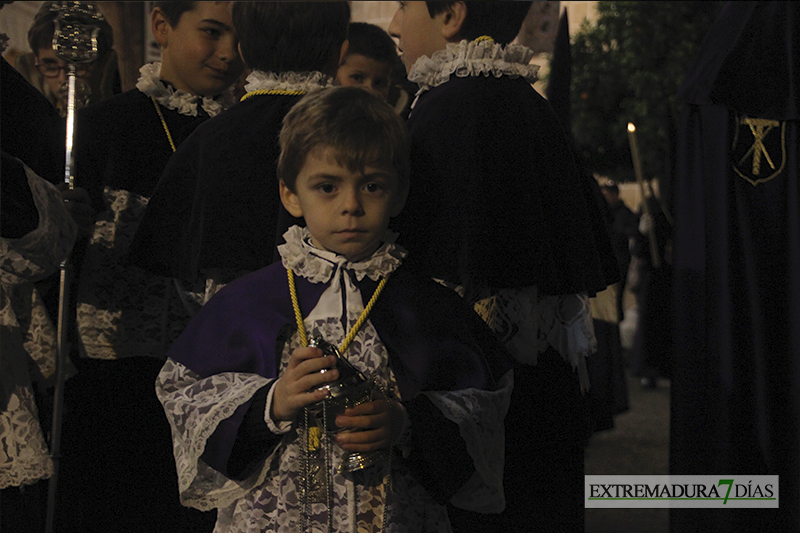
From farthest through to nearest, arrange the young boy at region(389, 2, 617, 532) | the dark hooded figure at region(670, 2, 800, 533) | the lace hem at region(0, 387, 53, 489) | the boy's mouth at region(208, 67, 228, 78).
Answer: the dark hooded figure at region(670, 2, 800, 533)
the boy's mouth at region(208, 67, 228, 78)
the young boy at region(389, 2, 617, 532)
the lace hem at region(0, 387, 53, 489)

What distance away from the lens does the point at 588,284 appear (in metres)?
2.26

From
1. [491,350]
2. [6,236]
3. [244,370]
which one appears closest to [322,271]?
[244,370]

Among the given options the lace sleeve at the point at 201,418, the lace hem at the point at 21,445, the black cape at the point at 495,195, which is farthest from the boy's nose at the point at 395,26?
the lace hem at the point at 21,445

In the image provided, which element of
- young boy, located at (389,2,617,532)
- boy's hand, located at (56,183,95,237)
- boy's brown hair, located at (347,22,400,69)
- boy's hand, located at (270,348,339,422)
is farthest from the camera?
boy's brown hair, located at (347,22,400,69)

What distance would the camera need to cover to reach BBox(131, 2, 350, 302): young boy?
210 centimetres

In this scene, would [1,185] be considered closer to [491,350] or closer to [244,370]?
[244,370]

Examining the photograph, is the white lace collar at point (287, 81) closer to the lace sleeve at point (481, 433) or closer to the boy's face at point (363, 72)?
the boy's face at point (363, 72)

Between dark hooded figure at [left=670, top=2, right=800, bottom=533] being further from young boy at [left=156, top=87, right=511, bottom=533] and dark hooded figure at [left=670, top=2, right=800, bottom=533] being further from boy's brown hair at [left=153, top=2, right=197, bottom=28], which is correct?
boy's brown hair at [left=153, top=2, right=197, bottom=28]

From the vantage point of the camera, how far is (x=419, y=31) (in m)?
2.32

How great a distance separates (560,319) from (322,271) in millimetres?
761

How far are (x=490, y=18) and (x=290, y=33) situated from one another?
524 mm

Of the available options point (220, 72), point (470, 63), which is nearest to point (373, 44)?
point (220, 72)

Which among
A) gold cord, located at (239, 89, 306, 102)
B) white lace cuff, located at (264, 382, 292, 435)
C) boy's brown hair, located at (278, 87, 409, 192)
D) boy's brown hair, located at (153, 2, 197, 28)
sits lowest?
white lace cuff, located at (264, 382, 292, 435)

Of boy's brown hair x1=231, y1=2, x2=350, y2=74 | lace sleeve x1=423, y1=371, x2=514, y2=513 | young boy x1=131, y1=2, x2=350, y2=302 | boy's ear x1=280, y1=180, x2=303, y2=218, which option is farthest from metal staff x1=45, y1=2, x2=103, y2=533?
lace sleeve x1=423, y1=371, x2=514, y2=513
